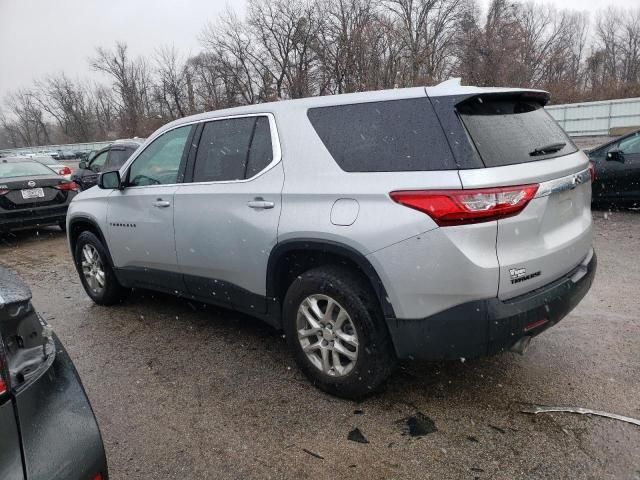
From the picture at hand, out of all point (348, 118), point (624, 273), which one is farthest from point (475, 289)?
point (624, 273)

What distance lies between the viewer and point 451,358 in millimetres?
2520

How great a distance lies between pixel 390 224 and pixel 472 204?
0.42 meters

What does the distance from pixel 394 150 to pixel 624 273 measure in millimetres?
3821

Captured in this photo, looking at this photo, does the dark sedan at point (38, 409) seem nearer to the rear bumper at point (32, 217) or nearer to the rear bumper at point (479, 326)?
the rear bumper at point (479, 326)

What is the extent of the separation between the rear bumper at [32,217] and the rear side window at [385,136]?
7.28 m

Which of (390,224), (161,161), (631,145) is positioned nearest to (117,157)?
(161,161)

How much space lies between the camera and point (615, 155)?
757 centimetres

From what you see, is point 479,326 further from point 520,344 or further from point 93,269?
point 93,269

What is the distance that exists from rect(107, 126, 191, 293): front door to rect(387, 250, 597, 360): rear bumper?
2.11 metres

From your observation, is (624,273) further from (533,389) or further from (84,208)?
(84,208)

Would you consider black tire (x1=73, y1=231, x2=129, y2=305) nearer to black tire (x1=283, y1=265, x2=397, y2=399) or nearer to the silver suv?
the silver suv

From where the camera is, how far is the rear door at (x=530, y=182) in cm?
236

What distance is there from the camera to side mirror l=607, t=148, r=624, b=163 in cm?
754

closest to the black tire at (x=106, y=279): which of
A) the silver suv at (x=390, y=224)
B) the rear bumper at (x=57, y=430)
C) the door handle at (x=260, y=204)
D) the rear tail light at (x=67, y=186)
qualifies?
the silver suv at (x=390, y=224)
